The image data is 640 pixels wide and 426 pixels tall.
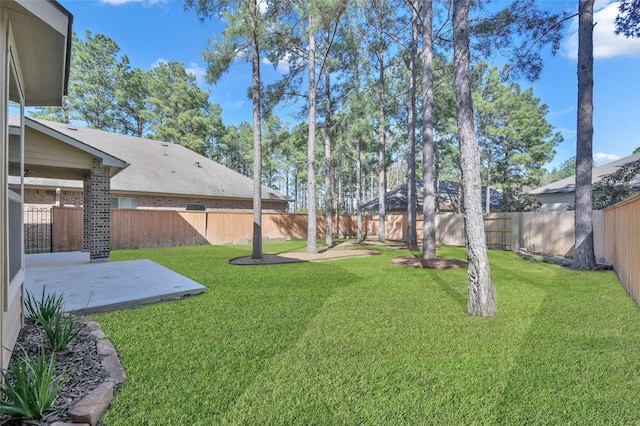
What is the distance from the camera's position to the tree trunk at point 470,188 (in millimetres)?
4164

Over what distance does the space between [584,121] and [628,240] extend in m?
4.62

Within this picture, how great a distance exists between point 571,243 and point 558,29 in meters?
6.93

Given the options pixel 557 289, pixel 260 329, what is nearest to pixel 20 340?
pixel 260 329

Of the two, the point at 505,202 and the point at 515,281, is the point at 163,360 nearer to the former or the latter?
the point at 515,281

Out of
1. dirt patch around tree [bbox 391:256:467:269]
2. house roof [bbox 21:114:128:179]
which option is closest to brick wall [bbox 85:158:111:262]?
house roof [bbox 21:114:128:179]

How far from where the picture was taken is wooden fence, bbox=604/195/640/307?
4758 mm

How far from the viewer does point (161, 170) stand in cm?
1695

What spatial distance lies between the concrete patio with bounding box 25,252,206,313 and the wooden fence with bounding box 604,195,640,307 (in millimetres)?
6933

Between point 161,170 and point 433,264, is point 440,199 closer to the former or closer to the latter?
point 433,264

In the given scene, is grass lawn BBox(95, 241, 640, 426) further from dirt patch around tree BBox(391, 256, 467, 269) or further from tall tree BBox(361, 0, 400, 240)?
tall tree BBox(361, 0, 400, 240)

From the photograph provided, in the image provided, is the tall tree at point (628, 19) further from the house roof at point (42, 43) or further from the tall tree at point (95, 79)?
the tall tree at point (95, 79)

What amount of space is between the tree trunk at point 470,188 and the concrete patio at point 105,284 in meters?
4.32

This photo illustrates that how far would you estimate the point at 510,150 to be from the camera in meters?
22.5

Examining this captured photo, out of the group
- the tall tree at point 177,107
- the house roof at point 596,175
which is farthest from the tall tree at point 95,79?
the house roof at point 596,175
